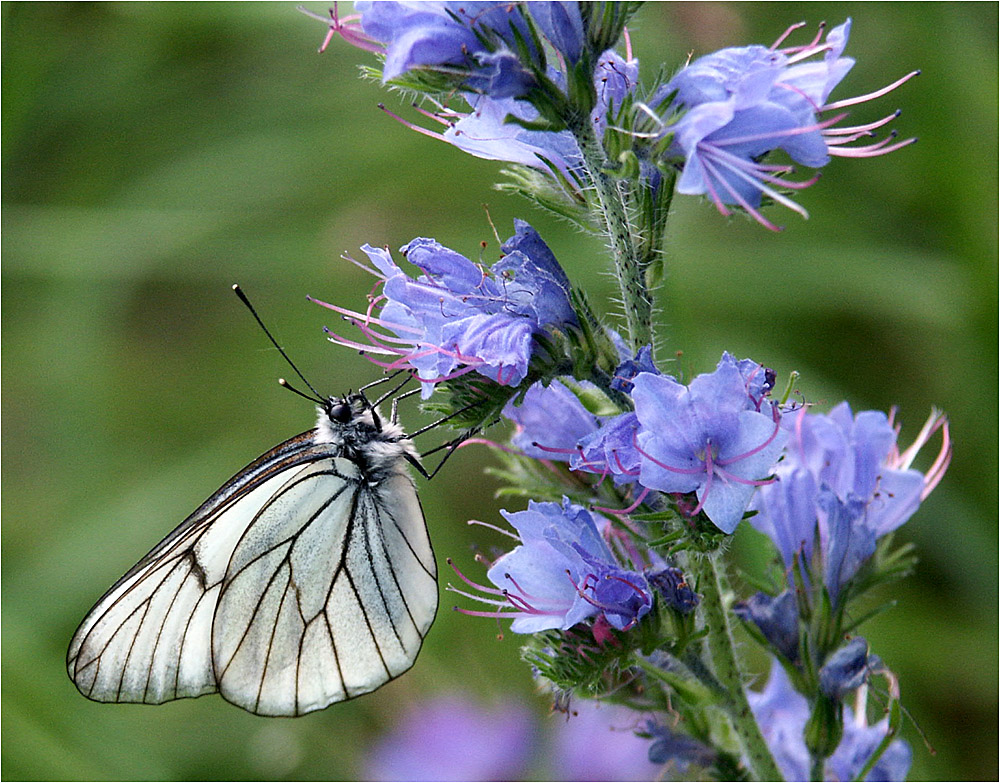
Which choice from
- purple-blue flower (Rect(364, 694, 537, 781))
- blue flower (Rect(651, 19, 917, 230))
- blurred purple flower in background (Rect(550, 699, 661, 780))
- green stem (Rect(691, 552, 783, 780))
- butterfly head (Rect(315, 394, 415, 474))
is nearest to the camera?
blue flower (Rect(651, 19, 917, 230))

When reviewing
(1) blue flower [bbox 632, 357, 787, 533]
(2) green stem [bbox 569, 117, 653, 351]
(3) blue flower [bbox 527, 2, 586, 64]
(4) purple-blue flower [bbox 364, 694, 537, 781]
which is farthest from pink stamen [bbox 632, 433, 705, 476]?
(4) purple-blue flower [bbox 364, 694, 537, 781]

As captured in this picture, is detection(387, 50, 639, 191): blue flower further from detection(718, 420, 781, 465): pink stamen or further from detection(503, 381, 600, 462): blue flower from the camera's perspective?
detection(718, 420, 781, 465): pink stamen

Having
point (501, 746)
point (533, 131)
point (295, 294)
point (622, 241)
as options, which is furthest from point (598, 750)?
point (295, 294)

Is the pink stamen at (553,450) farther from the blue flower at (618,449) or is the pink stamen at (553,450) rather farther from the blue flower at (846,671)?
the blue flower at (846,671)

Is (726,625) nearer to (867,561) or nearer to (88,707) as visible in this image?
(867,561)

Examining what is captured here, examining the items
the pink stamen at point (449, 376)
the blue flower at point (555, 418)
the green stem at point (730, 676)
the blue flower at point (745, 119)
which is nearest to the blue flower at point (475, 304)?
the pink stamen at point (449, 376)

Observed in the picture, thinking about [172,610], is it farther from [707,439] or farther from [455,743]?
[707,439]
